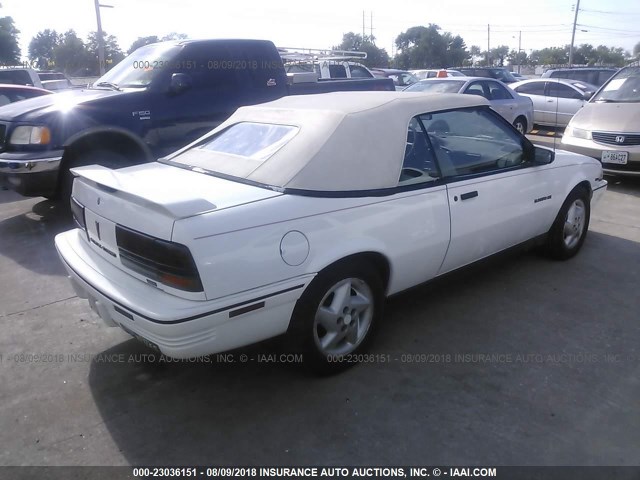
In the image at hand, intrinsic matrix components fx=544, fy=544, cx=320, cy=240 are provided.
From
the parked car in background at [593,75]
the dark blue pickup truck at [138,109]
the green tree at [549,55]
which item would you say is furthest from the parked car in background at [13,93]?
the green tree at [549,55]

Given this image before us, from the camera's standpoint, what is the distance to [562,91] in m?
13.3

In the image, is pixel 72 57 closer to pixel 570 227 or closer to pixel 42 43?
pixel 42 43

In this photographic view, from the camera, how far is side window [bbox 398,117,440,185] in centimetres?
339

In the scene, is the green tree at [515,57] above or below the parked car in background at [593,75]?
above

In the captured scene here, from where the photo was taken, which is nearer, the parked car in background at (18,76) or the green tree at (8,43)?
the parked car in background at (18,76)

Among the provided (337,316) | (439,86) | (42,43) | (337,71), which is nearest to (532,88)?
(439,86)

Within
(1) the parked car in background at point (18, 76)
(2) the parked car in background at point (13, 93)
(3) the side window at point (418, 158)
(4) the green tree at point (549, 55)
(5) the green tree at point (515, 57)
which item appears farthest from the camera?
(5) the green tree at point (515, 57)

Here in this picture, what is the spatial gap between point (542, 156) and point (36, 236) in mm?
4973

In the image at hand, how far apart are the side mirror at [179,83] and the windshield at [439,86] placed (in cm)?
563

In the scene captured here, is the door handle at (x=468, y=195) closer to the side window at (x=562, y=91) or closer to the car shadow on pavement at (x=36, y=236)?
the car shadow on pavement at (x=36, y=236)

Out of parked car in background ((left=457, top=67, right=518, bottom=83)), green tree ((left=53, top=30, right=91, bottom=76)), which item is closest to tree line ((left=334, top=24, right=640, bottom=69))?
green tree ((left=53, top=30, right=91, bottom=76))

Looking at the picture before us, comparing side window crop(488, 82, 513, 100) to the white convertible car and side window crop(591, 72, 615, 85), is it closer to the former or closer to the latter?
side window crop(591, 72, 615, 85)

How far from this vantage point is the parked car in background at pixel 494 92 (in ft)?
35.4

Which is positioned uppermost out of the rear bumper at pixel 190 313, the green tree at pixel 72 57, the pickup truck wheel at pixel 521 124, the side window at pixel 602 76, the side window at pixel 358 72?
the green tree at pixel 72 57
